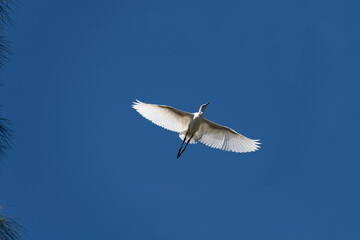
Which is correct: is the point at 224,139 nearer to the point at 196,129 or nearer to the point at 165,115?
the point at 196,129

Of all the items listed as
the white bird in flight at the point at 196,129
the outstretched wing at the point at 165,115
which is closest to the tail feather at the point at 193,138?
the white bird in flight at the point at 196,129

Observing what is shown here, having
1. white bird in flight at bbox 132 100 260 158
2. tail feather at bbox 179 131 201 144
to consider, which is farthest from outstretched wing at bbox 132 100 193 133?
tail feather at bbox 179 131 201 144

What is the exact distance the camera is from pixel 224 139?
1678cm

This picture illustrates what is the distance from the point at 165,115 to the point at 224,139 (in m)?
2.32

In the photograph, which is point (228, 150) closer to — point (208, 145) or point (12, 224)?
point (208, 145)

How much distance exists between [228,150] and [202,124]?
1361 millimetres

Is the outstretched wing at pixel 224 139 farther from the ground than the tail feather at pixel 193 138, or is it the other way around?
the outstretched wing at pixel 224 139

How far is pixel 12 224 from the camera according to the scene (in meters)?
4.73

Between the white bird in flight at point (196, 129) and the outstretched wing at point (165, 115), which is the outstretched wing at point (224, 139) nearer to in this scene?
the white bird in flight at point (196, 129)

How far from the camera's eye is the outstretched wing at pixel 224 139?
1648 centimetres

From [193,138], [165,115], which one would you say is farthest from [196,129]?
[165,115]

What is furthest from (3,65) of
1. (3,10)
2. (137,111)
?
(137,111)

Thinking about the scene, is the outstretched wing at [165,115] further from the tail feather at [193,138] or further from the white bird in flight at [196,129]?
the tail feather at [193,138]

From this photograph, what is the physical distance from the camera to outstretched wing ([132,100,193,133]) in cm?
1627
